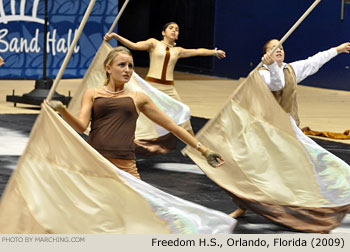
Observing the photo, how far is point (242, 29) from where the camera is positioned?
2433 cm

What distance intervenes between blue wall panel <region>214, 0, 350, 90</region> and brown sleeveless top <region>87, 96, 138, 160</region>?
52.7 feet

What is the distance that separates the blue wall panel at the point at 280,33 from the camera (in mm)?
21703

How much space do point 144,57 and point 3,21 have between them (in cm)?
805

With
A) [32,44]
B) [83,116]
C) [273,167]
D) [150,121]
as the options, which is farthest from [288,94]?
[32,44]

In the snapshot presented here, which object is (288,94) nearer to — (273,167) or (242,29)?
(273,167)

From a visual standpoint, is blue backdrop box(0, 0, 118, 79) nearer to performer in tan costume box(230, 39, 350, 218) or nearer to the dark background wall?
the dark background wall

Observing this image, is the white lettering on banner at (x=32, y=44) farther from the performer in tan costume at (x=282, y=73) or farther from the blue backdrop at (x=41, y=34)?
the performer in tan costume at (x=282, y=73)

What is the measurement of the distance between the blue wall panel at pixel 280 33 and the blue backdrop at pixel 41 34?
159 inches

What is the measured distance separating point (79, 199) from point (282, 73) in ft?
10.2

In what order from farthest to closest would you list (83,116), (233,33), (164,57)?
1. (233,33)
2. (164,57)
3. (83,116)

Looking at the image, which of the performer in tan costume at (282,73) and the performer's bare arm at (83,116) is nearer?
the performer's bare arm at (83,116)

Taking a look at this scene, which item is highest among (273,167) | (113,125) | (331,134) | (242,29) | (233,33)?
(113,125)

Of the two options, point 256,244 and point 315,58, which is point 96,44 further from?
point 256,244

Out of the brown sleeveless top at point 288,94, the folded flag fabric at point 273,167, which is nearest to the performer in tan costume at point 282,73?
the brown sleeveless top at point 288,94
